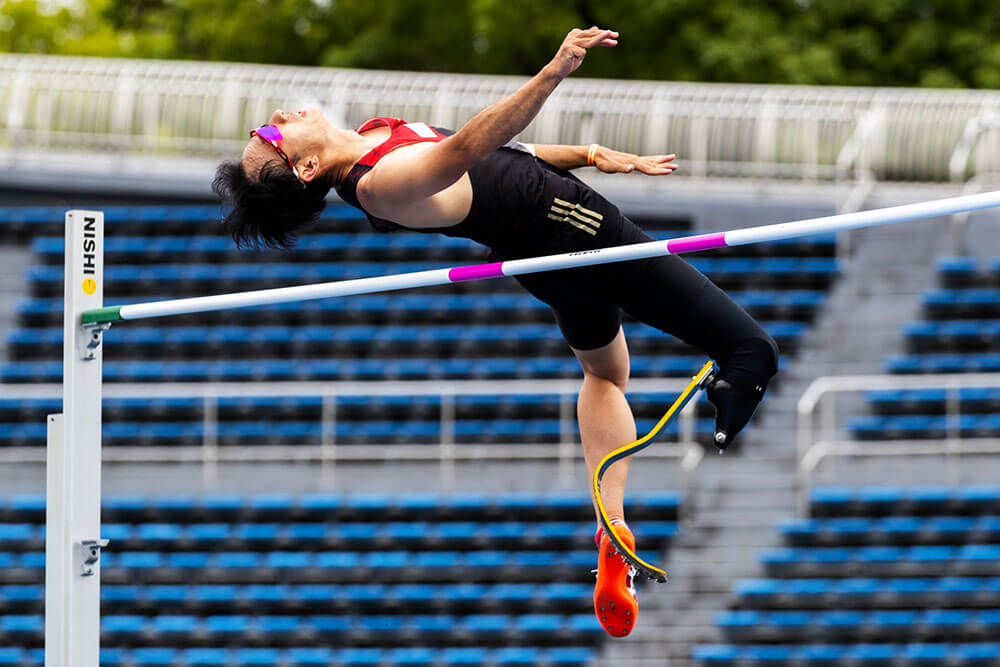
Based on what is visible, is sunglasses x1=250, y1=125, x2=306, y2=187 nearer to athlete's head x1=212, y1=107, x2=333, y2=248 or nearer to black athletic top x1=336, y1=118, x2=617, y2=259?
athlete's head x1=212, y1=107, x2=333, y2=248

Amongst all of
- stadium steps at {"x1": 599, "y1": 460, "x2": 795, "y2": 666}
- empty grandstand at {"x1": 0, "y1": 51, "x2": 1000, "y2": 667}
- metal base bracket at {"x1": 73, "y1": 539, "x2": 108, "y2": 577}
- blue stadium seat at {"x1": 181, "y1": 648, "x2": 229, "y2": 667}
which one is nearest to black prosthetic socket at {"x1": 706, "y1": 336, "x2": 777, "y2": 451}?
metal base bracket at {"x1": 73, "y1": 539, "x2": 108, "y2": 577}

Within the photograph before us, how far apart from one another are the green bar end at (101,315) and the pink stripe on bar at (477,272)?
36.9 inches

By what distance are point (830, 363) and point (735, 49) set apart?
7.57 metres

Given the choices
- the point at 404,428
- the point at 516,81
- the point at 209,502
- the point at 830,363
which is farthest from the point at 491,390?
the point at 516,81

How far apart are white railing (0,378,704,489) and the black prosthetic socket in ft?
17.4

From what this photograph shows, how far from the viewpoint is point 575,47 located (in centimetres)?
327

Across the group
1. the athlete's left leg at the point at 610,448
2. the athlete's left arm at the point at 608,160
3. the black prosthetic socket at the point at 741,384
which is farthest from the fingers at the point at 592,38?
the athlete's left leg at the point at 610,448

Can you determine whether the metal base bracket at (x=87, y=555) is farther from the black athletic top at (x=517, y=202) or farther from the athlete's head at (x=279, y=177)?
the black athletic top at (x=517, y=202)

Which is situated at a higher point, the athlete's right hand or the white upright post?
the athlete's right hand

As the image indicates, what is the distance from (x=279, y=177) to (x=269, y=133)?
119 millimetres

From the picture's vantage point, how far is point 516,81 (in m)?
13.8

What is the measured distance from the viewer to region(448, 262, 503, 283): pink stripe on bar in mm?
3543

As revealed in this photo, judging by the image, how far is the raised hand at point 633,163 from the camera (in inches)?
146

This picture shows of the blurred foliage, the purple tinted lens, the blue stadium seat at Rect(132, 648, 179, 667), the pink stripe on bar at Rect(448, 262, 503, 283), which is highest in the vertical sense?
A: the blurred foliage
